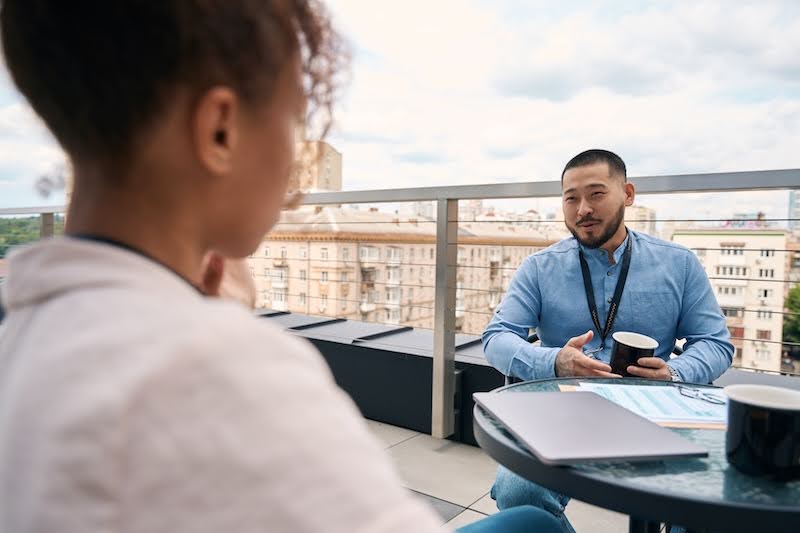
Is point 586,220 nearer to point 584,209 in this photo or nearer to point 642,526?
point 584,209

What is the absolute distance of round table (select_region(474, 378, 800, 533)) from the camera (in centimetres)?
66

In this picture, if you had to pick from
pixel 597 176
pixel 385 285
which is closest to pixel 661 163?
pixel 597 176

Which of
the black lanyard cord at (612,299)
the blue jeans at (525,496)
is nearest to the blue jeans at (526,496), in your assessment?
the blue jeans at (525,496)

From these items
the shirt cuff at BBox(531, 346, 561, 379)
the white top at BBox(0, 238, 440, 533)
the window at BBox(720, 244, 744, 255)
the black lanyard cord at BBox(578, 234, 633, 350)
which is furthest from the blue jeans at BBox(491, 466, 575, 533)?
the window at BBox(720, 244, 744, 255)

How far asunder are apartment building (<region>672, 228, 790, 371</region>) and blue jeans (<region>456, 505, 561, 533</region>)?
166 cm

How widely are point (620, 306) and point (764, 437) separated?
3.32ft

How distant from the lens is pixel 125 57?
0.34 m

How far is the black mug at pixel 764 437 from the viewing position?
729mm

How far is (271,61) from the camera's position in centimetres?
38

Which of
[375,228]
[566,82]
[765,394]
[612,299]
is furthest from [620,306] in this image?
[566,82]

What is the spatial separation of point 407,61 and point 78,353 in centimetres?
556

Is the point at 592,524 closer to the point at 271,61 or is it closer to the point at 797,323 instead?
the point at 797,323

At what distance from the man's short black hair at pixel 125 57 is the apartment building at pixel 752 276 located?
2.21m

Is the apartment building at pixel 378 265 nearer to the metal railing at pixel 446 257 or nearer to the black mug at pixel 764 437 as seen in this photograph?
the metal railing at pixel 446 257
